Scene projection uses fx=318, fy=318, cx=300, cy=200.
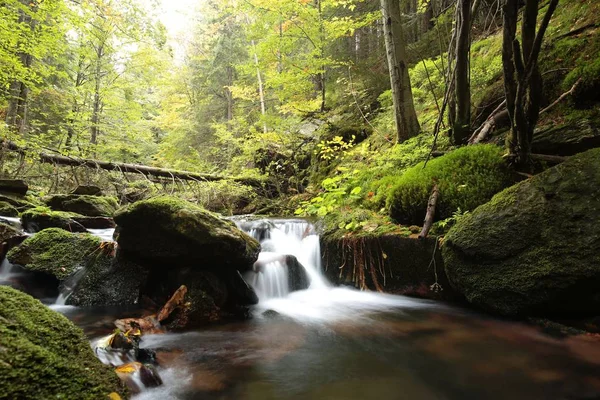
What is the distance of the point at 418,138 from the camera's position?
6.85 metres

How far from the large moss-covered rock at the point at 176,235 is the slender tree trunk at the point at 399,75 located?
4.51 m

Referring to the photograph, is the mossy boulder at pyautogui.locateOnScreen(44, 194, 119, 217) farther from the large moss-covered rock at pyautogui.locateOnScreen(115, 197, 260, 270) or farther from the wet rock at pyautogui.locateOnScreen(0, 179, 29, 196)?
the large moss-covered rock at pyautogui.locateOnScreen(115, 197, 260, 270)

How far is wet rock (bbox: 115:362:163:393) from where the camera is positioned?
8.73 ft

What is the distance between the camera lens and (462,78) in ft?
17.5

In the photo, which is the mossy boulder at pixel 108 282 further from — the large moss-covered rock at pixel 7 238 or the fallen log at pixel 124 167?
the fallen log at pixel 124 167

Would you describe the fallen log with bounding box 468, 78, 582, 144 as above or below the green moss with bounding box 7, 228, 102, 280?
above

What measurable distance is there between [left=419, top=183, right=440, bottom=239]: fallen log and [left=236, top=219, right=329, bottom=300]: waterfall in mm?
2369

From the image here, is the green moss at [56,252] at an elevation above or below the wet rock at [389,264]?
above

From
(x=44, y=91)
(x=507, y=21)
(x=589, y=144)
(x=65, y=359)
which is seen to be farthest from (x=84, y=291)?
(x=44, y=91)

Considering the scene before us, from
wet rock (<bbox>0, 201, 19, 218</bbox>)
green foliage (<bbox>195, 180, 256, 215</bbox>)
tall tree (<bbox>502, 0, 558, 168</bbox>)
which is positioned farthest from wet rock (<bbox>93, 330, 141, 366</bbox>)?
green foliage (<bbox>195, 180, 256, 215</bbox>)

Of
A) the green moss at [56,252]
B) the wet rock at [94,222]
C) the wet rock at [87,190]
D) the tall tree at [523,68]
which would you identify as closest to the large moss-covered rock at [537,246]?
the tall tree at [523,68]

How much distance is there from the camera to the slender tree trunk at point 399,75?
6.94m

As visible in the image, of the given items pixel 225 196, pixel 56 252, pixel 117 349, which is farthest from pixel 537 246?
pixel 225 196

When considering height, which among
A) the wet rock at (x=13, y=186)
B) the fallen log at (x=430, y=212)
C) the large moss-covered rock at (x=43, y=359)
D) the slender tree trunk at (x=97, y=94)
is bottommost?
the large moss-covered rock at (x=43, y=359)
